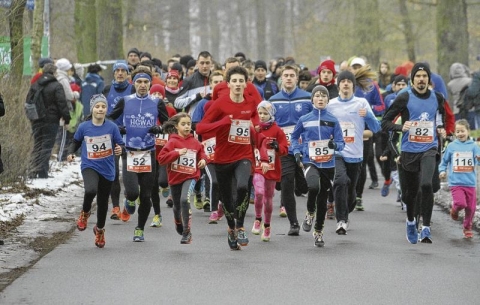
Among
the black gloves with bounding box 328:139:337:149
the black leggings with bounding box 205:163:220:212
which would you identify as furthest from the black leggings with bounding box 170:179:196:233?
the black leggings with bounding box 205:163:220:212

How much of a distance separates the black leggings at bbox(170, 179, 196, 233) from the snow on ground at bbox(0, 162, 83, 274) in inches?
58.2

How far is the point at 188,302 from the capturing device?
850 cm

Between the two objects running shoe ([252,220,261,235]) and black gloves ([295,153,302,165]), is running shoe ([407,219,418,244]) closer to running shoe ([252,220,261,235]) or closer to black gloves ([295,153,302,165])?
black gloves ([295,153,302,165])

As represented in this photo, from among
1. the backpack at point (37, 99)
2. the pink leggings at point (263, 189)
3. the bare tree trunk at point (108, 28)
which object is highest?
the bare tree trunk at point (108, 28)

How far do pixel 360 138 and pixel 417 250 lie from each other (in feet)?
7.42

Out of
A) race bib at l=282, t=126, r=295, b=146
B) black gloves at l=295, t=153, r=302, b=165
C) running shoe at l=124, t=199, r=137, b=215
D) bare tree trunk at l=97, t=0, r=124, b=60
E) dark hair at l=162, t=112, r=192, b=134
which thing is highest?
bare tree trunk at l=97, t=0, r=124, b=60

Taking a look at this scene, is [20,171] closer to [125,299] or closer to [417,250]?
[417,250]

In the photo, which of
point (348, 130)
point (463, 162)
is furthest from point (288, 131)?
point (463, 162)

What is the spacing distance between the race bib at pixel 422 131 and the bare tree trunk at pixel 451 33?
44.9 feet

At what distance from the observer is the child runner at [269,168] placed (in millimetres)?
12406

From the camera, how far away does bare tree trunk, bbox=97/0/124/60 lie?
Answer: 26.8 m

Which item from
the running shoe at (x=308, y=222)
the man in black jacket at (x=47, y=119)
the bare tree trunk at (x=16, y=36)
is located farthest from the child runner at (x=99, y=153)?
the man in black jacket at (x=47, y=119)

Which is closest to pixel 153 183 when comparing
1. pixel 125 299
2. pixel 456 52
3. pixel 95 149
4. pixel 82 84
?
pixel 95 149

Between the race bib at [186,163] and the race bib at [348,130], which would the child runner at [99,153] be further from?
the race bib at [348,130]
